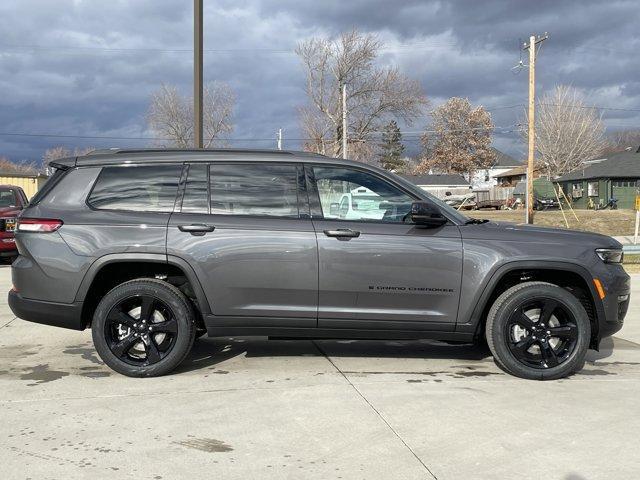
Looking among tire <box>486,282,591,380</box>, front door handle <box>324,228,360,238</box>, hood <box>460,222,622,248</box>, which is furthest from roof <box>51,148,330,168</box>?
tire <box>486,282,591,380</box>

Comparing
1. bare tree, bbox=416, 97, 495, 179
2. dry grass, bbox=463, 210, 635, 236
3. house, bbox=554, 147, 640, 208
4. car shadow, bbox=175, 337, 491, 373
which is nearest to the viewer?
car shadow, bbox=175, 337, 491, 373

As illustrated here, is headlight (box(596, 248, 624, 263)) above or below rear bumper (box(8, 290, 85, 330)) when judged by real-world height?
above

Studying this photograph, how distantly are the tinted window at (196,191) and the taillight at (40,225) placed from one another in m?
1.04

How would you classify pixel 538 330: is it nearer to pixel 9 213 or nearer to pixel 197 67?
pixel 197 67

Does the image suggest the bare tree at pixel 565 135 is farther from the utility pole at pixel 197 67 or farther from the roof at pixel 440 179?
the utility pole at pixel 197 67

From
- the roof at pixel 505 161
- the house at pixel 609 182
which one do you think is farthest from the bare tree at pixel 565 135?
the roof at pixel 505 161

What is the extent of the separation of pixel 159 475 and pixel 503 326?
2935 millimetres

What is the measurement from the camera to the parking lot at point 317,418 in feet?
11.3

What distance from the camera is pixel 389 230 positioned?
494 cm

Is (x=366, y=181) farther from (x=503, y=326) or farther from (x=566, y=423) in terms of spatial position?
(x=566, y=423)

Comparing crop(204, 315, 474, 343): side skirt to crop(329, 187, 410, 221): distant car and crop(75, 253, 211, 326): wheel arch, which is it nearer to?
crop(75, 253, 211, 326): wheel arch

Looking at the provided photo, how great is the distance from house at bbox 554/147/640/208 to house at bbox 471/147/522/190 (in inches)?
997

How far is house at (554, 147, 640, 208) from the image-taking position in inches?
1964

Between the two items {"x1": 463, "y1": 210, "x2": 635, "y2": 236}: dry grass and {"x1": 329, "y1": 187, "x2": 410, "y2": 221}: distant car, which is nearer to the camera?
{"x1": 329, "y1": 187, "x2": 410, "y2": 221}: distant car
